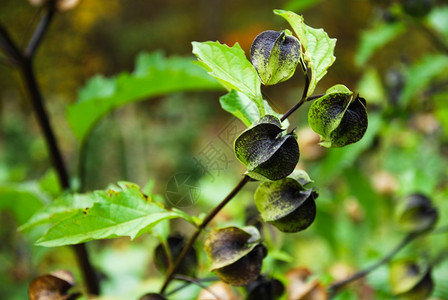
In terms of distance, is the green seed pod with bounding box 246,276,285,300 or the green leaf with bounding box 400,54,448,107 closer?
the green seed pod with bounding box 246,276,285,300

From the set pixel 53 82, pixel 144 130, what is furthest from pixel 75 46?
pixel 144 130

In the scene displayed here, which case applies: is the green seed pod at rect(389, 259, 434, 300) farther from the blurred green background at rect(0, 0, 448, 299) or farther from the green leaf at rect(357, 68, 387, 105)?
the green leaf at rect(357, 68, 387, 105)

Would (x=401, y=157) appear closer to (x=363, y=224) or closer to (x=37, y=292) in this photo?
(x=363, y=224)

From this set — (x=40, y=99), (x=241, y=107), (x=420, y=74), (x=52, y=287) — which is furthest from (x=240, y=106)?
(x=420, y=74)

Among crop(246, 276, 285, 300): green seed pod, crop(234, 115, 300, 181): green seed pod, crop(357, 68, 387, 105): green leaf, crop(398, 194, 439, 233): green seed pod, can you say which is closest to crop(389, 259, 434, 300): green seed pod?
crop(398, 194, 439, 233): green seed pod

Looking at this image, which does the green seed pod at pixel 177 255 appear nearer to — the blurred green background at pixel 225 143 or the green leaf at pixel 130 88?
the blurred green background at pixel 225 143

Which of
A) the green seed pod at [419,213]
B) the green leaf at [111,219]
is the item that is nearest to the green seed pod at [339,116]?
the green leaf at [111,219]

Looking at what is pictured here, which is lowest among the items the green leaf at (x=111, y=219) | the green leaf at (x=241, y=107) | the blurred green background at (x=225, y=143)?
the blurred green background at (x=225, y=143)
